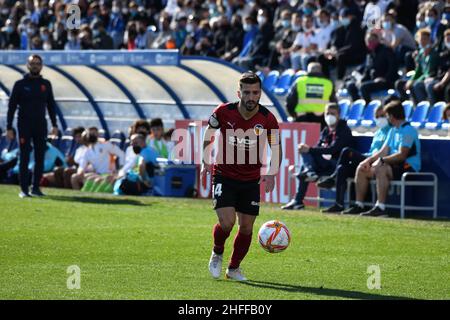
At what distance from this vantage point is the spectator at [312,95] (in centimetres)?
2161

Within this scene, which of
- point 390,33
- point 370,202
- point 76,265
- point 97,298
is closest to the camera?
point 97,298

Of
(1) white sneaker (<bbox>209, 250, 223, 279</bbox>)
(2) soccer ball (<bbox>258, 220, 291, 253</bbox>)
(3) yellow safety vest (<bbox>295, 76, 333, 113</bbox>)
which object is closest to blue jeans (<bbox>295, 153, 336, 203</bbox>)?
(3) yellow safety vest (<bbox>295, 76, 333, 113</bbox>)

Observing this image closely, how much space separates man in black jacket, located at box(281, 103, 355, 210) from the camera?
19422 mm

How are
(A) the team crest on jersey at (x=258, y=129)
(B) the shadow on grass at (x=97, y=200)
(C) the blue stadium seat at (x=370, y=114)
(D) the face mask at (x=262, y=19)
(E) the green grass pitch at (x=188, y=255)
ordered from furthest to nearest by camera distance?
(D) the face mask at (x=262, y=19) → (C) the blue stadium seat at (x=370, y=114) → (B) the shadow on grass at (x=97, y=200) → (A) the team crest on jersey at (x=258, y=129) → (E) the green grass pitch at (x=188, y=255)

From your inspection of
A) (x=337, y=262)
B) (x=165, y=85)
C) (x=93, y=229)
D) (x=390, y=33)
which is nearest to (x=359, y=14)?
(x=390, y=33)

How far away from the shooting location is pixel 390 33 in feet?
80.8

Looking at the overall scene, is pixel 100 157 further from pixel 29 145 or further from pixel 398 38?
pixel 398 38

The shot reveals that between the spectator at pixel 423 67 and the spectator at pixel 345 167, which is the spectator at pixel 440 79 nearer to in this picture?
the spectator at pixel 423 67

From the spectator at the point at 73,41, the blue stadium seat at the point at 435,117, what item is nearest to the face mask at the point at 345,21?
the blue stadium seat at the point at 435,117

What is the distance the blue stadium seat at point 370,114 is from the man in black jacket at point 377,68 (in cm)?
53

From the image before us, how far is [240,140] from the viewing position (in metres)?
11.5

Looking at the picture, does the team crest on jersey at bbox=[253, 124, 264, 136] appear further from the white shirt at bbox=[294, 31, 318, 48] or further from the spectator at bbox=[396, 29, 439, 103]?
the white shirt at bbox=[294, 31, 318, 48]
